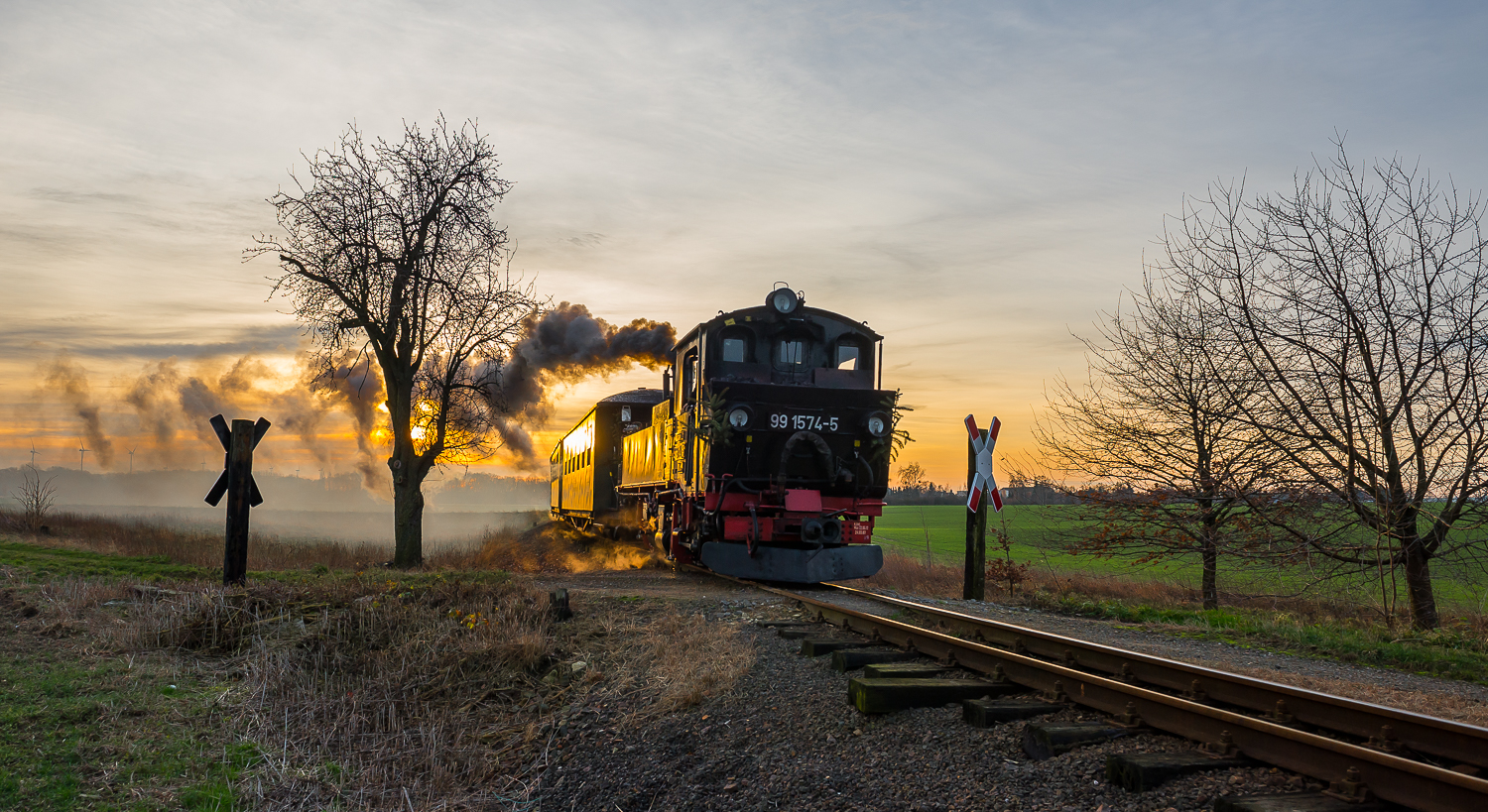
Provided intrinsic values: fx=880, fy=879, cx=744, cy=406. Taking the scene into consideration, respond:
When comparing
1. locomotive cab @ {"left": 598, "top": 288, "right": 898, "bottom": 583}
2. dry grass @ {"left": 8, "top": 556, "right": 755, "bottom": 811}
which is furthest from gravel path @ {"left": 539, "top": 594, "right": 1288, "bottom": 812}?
locomotive cab @ {"left": 598, "top": 288, "right": 898, "bottom": 583}

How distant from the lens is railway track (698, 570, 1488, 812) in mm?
3686

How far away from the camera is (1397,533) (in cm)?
1047

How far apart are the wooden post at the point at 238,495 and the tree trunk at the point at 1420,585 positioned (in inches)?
559

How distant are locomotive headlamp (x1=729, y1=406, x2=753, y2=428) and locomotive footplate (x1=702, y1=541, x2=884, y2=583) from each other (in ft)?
5.66

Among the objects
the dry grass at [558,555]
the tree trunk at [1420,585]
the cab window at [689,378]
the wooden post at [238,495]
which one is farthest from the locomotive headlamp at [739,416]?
the tree trunk at [1420,585]

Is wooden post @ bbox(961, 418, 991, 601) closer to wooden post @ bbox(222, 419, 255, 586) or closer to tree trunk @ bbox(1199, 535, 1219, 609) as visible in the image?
tree trunk @ bbox(1199, 535, 1219, 609)

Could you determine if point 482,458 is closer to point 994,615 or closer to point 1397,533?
point 994,615

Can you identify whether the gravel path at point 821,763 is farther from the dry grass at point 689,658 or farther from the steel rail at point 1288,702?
the steel rail at point 1288,702

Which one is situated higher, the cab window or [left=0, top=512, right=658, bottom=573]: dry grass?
the cab window

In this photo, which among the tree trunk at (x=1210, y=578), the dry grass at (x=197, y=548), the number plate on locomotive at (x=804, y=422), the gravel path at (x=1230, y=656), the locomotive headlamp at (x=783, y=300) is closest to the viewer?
the gravel path at (x=1230, y=656)

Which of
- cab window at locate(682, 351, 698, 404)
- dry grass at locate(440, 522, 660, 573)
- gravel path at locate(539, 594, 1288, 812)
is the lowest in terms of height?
dry grass at locate(440, 522, 660, 573)

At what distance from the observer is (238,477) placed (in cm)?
1127

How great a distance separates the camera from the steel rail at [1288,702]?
4.18m

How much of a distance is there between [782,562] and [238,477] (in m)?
7.23
